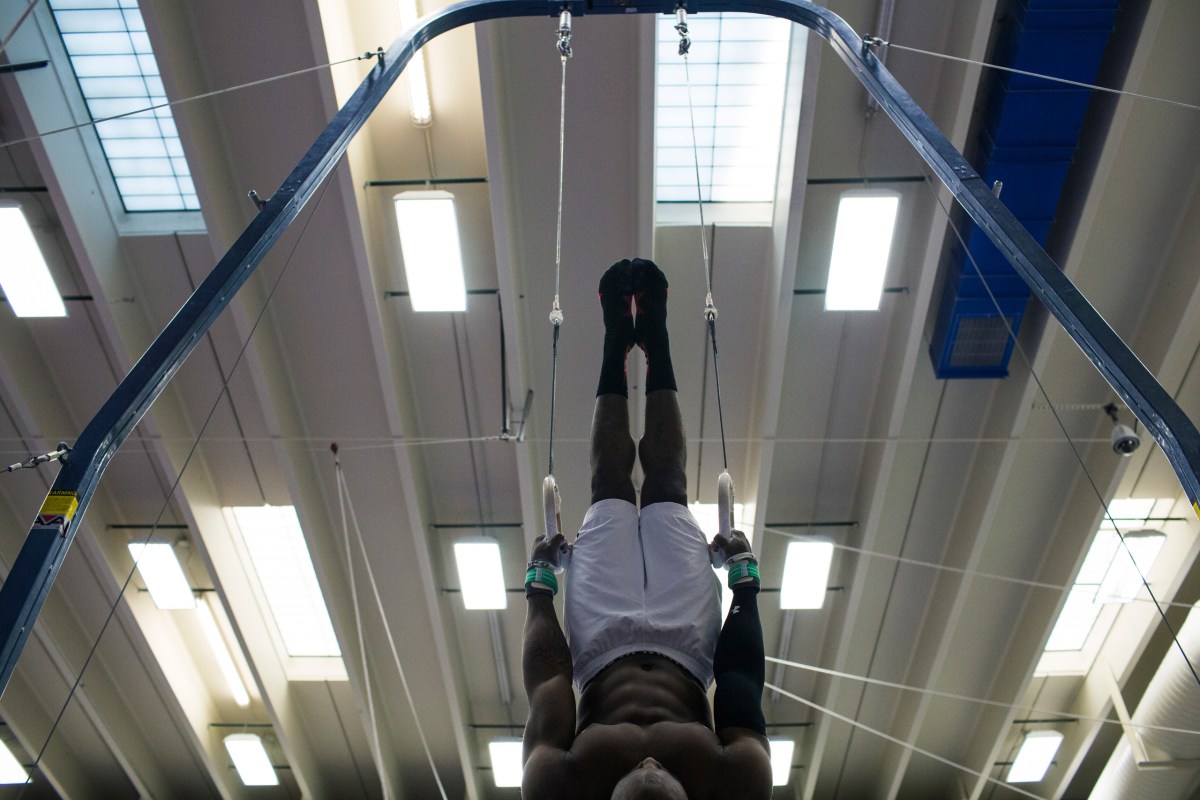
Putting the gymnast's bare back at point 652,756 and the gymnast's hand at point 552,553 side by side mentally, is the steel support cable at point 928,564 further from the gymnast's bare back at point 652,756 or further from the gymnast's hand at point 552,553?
the gymnast's bare back at point 652,756

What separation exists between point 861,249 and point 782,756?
6376mm

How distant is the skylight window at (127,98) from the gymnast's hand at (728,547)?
16.9 feet

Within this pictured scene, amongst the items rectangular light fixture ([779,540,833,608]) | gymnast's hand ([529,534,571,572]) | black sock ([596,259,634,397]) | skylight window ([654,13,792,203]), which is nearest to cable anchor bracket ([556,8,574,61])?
black sock ([596,259,634,397])

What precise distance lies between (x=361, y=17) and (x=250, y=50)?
0.85 meters

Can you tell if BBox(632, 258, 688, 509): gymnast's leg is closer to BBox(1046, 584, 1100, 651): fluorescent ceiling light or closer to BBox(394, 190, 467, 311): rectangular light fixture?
BBox(394, 190, 467, 311): rectangular light fixture

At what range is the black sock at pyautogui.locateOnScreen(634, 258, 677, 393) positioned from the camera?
441 cm

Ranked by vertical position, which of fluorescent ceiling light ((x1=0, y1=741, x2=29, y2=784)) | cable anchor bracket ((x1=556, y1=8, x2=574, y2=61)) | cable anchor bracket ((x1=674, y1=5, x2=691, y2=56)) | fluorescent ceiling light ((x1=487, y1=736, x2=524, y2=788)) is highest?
cable anchor bracket ((x1=674, y1=5, x2=691, y2=56))

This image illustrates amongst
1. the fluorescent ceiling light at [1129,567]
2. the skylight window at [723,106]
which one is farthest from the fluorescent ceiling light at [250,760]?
the fluorescent ceiling light at [1129,567]

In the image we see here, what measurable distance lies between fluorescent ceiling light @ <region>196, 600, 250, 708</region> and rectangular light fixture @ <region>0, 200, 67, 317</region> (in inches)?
130

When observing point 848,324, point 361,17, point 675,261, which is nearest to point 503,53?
point 361,17

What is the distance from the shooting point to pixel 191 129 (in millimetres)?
5945

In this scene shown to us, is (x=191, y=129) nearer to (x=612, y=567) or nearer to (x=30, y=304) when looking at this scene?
(x=30, y=304)

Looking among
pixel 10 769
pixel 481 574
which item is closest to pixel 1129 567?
pixel 481 574

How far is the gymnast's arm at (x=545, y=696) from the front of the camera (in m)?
3.22
